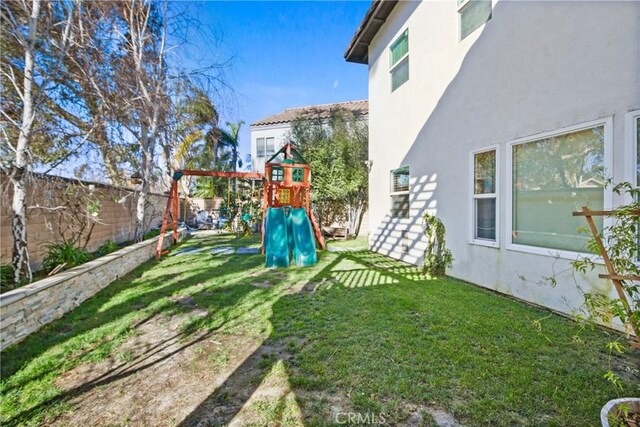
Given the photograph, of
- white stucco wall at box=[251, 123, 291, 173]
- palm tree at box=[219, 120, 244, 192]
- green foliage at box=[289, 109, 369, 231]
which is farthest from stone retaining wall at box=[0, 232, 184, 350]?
palm tree at box=[219, 120, 244, 192]

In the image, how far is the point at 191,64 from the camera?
25.6 ft

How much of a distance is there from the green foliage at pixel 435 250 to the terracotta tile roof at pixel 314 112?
953 centimetres

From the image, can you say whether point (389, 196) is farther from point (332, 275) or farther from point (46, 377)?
point (46, 377)

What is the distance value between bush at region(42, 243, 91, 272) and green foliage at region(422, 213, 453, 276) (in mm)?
6584

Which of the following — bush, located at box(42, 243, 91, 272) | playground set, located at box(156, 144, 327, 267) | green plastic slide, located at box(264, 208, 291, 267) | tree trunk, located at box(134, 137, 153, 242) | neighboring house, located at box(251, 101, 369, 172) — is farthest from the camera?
neighboring house, located at box(251, 101, 369, 172)

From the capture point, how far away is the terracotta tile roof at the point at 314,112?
15117 mm

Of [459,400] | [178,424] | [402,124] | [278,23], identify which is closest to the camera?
[178,424]

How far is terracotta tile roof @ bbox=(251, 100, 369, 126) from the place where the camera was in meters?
15.1

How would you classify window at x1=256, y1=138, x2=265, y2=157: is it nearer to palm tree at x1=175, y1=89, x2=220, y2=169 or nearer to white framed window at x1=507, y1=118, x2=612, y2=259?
palm tree at x1=175, y1=89, x2=220, y2=169

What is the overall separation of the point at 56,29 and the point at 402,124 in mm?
7177

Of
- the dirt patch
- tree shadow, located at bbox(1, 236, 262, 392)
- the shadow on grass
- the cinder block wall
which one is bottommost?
the dirt patch

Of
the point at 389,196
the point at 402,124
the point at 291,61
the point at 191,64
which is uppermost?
the point at 291,61

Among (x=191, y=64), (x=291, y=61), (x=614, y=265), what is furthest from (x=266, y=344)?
(x=291, y=61)

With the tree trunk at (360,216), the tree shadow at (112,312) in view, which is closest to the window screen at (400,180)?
the tree shadow at (112,312)
